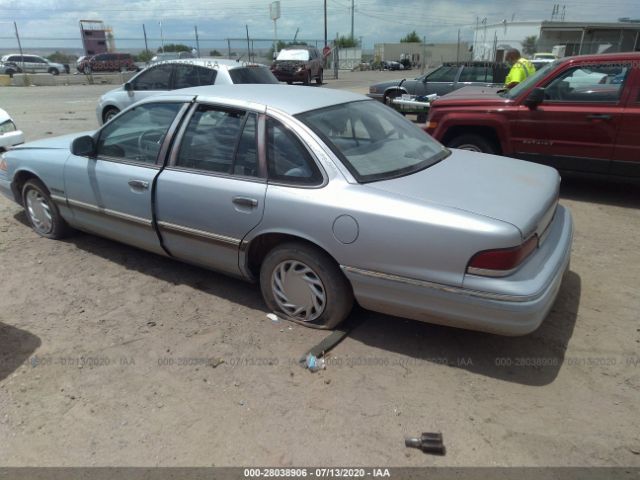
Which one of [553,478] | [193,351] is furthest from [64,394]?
[553,478]

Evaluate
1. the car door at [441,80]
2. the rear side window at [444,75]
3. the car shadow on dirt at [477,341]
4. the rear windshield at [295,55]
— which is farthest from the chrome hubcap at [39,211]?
the rear windshield at [295,55]

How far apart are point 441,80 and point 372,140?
31.6 feet

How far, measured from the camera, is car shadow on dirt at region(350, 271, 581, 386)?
9.87 ft

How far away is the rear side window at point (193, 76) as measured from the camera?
8.58m

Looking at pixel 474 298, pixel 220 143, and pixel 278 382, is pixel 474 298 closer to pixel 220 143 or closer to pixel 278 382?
pixel 278 382

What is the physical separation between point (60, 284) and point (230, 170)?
6.25 feet

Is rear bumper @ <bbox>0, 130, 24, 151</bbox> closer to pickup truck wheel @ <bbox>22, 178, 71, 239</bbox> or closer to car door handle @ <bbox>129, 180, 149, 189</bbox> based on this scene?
pickup truck wheel @ <bbox>22, 178, 71, 239</bbox>

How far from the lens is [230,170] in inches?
136

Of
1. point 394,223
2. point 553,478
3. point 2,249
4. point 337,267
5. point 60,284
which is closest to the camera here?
point 553,478

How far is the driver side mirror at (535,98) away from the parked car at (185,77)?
4.63 meters

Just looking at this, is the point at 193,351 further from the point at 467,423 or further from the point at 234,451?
Result: the point at 467,423

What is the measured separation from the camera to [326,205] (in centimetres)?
300

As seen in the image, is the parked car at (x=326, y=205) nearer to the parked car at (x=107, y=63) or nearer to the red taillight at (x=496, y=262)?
the red taillight at (x=496, y=262)

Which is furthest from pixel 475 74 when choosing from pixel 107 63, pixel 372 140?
pixel 107 63
